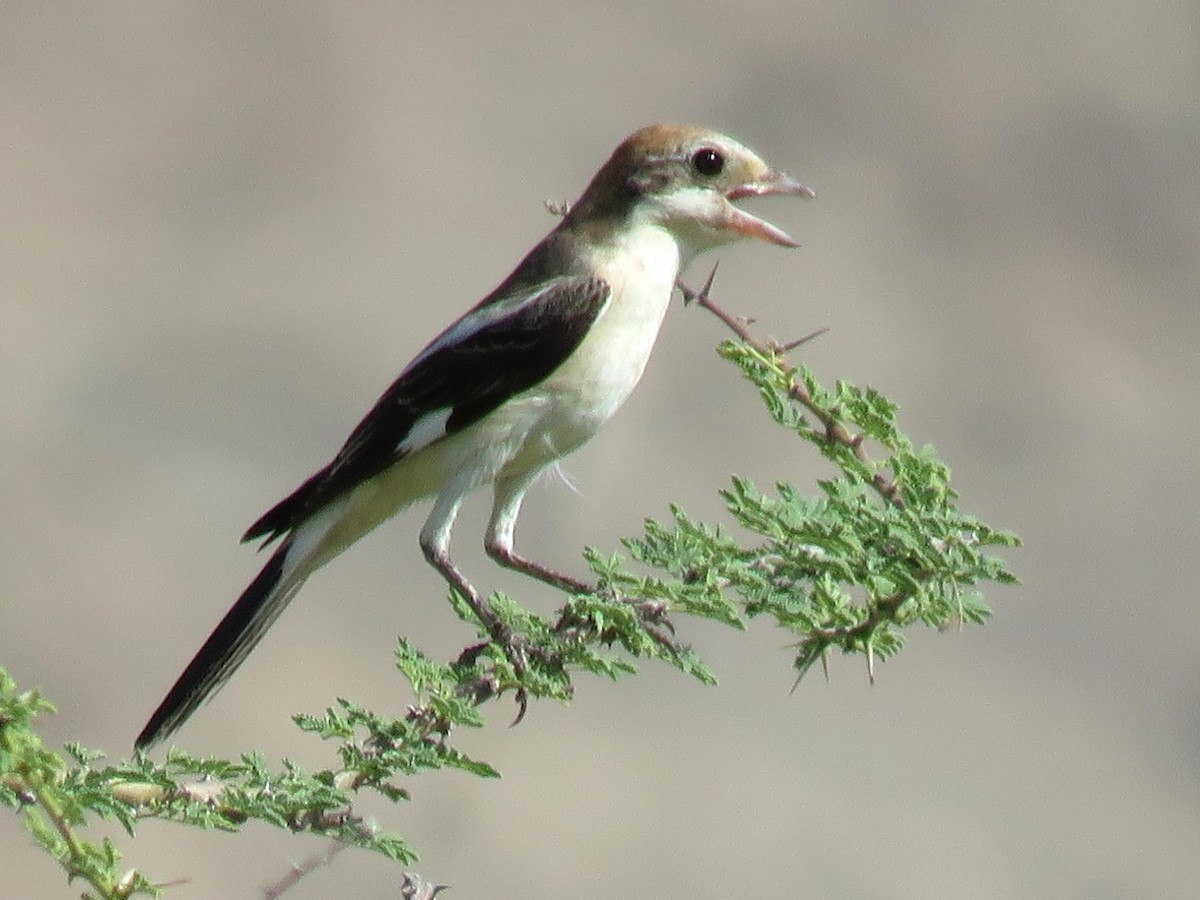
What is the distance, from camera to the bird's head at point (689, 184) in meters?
4.01

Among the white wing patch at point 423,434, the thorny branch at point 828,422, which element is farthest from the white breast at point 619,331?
the thorny branch at point 828,422

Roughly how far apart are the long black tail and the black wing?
0.11 m

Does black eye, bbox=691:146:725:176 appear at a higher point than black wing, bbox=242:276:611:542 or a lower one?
higher

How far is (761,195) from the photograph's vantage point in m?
4.07

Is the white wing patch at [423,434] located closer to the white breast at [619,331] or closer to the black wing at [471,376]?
the black wing at [471,376]

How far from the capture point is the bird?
3900mm

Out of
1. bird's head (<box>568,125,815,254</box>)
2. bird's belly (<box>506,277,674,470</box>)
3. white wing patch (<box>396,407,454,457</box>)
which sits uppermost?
bird's head (<box>568,125,815,254</box>)

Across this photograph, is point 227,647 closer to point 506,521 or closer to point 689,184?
point 506,521

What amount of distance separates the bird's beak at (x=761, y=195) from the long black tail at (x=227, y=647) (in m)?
1.31

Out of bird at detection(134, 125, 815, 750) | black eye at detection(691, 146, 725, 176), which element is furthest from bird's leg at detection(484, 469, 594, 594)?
black eye at detection(691, 146, 725, 176)

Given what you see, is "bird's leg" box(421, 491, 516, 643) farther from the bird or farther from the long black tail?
the long black tail

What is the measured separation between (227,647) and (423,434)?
69cm

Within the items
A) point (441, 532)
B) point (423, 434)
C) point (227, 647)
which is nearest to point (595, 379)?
point (423, 434)

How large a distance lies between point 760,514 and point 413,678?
23.7 inches
